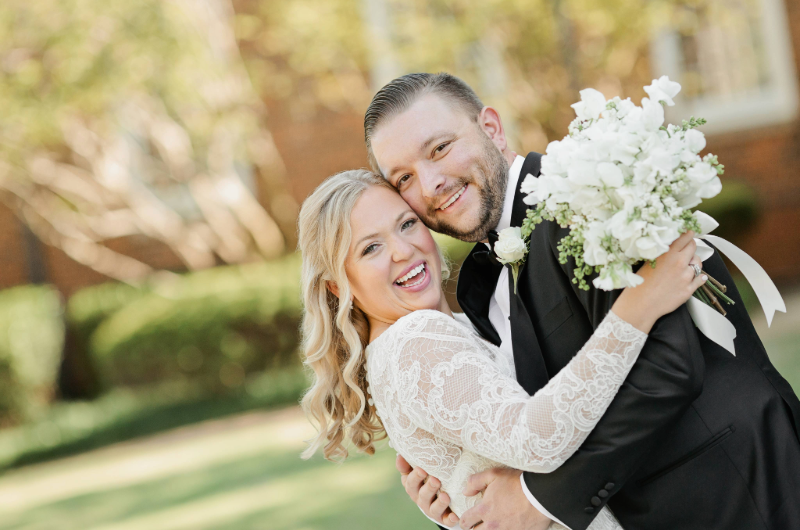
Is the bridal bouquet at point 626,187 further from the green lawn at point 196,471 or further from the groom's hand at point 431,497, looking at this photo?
the green lawn at point 196,471

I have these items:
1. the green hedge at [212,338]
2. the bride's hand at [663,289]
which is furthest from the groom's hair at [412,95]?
the green hedge at [212,338]

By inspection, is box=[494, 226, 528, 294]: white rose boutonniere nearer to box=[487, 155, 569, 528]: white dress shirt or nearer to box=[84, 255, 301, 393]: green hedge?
box=[487, 155, 569, 528]: white dress shirt

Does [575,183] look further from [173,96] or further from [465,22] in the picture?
[173,96]

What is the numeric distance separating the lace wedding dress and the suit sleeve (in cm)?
5

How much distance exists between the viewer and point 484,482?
267 cm

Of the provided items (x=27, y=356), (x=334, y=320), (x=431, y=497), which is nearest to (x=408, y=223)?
(x=334, y=320)

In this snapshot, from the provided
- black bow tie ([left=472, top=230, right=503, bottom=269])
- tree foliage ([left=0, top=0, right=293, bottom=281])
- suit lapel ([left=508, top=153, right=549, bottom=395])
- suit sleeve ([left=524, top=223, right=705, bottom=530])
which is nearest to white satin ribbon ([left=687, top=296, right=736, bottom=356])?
suit sleeve ([left=524, top=223, right=705, bottom=530])

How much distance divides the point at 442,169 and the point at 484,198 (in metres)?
0.20

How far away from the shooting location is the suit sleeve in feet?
7.37

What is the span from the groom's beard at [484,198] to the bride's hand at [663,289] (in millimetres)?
1038

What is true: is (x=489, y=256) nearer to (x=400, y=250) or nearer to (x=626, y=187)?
(x=400, y=250)

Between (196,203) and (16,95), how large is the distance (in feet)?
11.3

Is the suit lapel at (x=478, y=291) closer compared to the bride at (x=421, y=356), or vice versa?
the bride at (x=421, y=356)

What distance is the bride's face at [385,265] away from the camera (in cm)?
307
